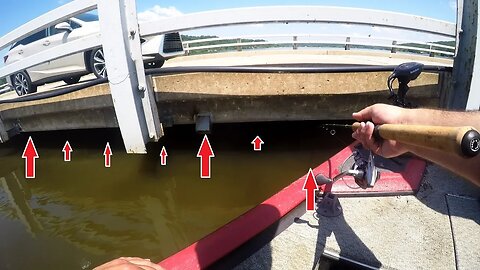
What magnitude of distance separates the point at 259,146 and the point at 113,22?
300 cm

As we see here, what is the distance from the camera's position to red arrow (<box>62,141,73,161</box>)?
533cm

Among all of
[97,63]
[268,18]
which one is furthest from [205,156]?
[97,63]

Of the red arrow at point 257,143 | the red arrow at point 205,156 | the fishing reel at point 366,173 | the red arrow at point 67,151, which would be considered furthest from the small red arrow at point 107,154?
the fishing reel at point 366,173

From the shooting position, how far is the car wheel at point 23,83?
6.50 meters

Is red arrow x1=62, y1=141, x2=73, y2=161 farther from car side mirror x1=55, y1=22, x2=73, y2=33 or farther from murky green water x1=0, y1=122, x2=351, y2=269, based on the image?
car side mirror x1=55, y1=22, x2=73, y2=33

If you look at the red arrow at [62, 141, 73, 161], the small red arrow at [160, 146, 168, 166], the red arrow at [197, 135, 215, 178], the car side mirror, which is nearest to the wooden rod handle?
the red arrow at [197, 135, 215, 178]

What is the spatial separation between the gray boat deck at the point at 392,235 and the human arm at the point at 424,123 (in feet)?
2.69

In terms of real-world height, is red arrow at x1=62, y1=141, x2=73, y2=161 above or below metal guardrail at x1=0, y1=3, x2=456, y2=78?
below

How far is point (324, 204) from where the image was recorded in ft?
7.83

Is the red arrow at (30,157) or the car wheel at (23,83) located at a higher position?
the car wheel at (23,83)

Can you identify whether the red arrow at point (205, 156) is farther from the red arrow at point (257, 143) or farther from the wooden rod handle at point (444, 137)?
the wooden rod handle at point (444, 137)

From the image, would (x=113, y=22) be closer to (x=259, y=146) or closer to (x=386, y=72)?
(x=259, y=146)

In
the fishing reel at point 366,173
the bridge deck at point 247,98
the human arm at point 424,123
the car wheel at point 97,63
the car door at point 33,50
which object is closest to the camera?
the human arm at point 424,123

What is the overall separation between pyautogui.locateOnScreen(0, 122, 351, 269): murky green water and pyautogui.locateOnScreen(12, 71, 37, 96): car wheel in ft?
5.46
